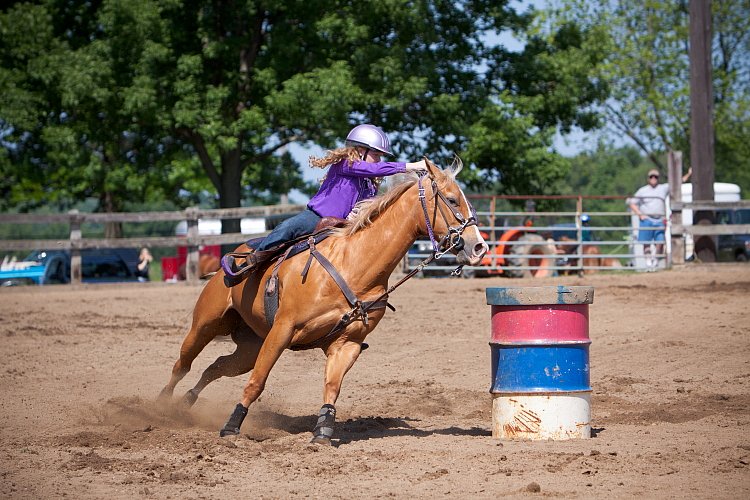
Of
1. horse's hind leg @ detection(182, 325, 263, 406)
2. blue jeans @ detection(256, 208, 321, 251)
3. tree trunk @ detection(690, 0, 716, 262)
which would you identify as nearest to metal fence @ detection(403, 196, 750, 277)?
tree trunk @ detection(690, 0, 716, 262)

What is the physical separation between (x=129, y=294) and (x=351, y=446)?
12676mm

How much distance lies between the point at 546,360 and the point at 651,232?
16.2m

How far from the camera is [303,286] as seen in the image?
7359 mm

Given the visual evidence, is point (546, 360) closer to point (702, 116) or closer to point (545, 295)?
point (545, 295)


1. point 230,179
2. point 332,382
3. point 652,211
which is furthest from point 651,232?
point 332,382

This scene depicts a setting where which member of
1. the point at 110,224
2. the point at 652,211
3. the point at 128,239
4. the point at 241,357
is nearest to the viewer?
the point at 241,357

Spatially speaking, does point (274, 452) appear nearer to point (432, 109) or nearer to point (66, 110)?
point (432, 109)

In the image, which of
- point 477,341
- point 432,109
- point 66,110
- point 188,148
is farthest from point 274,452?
point 188,148

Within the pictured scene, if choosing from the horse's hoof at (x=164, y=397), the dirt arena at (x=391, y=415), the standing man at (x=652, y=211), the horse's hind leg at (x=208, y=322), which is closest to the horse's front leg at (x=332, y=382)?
the dirt arena at (x=391, y=415)

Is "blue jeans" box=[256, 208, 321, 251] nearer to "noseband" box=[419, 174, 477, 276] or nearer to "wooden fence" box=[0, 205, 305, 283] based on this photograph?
"noseband" box=[419, 174, 477, 276]

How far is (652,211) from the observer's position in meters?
22.4

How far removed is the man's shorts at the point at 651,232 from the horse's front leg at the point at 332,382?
1595 centimetres

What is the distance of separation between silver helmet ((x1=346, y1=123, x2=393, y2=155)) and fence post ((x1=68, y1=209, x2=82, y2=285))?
14140mm

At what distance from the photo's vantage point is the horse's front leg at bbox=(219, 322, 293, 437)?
24.0ft
